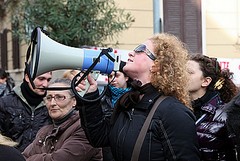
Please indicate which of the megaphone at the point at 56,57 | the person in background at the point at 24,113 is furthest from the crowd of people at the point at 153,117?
the person in background at the point at 24,113

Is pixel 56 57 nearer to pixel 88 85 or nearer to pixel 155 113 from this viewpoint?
pixel 88 85

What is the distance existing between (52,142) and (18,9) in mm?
6977

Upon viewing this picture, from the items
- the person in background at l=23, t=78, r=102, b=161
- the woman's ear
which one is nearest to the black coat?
the person in background at l=23, t=78, r=102, b=161

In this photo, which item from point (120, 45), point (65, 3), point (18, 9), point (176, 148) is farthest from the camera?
point (120, 45)

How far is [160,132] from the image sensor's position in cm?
281

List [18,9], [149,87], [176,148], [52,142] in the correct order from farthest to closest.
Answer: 1. [18,9]
2. [52,142]
3. [149,87]
4. [176,148]

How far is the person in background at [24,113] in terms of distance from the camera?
14.6 ft

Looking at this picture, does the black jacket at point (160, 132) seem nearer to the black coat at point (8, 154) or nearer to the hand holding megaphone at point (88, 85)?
the hand holding megaphone at point (88, 85)

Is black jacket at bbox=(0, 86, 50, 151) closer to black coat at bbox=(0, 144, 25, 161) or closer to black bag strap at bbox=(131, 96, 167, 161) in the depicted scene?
black bag strap at bbox=(131, 96, 167, 161)

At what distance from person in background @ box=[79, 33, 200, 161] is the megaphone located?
0.45 ft

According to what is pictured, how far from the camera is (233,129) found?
9.84 ft

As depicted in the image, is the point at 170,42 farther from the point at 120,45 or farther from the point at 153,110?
the point at 120,45

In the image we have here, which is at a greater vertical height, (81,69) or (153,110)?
(81,69)

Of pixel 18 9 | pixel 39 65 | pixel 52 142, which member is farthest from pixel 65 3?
pixel 39 65
